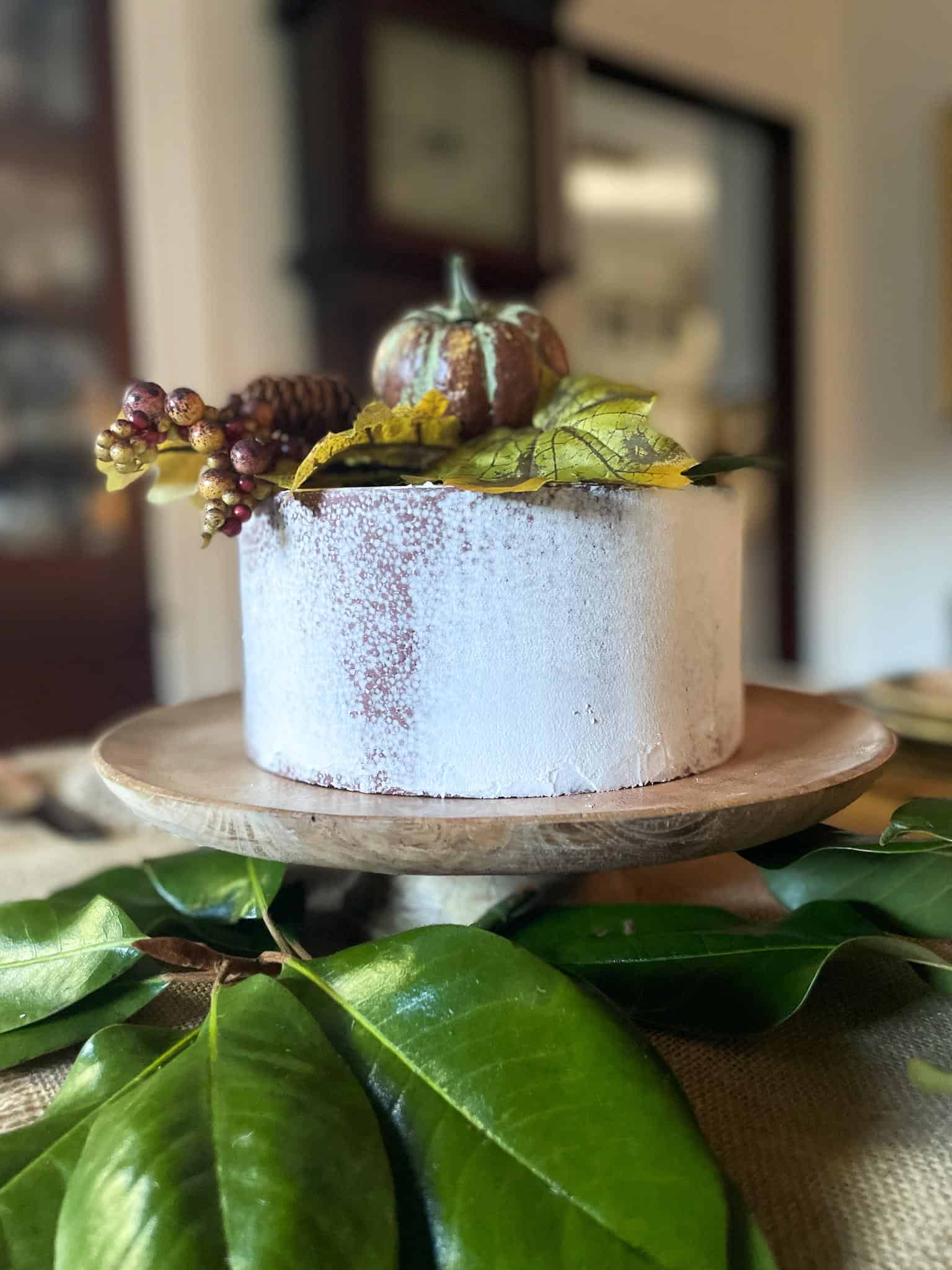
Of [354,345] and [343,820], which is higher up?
[354,345]

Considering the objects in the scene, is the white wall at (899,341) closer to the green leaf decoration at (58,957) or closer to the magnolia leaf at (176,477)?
the magnolia leaf at (176,477)

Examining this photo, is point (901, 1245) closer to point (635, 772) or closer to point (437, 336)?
point (635, 772)

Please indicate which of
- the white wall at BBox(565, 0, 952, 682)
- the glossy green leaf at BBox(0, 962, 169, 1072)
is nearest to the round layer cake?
the glossy green leaf at BBox(0, 962, 169, 1072)

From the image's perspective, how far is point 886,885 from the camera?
41 centimetres

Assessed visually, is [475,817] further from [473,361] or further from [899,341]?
[899,341]

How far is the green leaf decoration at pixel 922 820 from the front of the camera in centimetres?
37

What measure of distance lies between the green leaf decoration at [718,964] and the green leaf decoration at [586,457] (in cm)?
18

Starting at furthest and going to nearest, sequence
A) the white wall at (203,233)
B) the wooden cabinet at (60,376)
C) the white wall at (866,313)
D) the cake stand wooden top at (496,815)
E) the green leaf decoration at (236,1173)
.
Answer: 1. the white wall at (866,313)
2. the white wall at (203,233)
3. the wooden cabinet at (60,376)
4. the cake stand wooden top at (496,815)
5. the green leaf decoration at (236,1173)

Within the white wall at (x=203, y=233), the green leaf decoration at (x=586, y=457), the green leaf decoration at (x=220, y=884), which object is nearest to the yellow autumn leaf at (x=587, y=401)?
the green leaf decoration at (x=586, y=457)

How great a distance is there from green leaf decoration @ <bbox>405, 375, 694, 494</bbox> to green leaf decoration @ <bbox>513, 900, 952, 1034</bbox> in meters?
0.18

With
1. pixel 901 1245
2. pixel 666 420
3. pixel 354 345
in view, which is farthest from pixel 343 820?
pixel 666 420

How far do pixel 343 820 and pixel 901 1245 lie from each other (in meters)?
0.21

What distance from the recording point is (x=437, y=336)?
0.49 meters

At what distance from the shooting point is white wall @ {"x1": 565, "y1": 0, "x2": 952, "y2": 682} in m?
2.85
